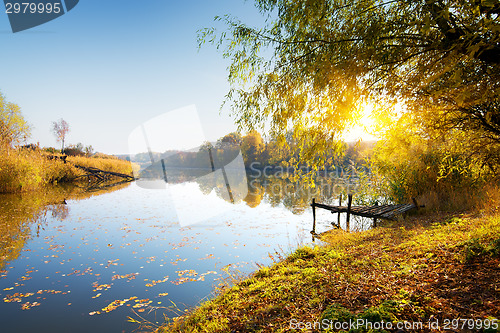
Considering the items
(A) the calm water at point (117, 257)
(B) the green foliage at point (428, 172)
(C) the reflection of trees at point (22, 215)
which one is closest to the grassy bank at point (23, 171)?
(C) the reflection of trees at point (22, 215)

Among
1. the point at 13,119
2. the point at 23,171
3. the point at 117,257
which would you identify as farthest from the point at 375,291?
the point at 13,119

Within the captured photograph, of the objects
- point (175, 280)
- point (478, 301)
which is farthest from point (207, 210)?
point (478, 301)

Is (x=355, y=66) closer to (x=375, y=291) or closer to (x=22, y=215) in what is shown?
(x=375, y=291)

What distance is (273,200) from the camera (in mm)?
19672

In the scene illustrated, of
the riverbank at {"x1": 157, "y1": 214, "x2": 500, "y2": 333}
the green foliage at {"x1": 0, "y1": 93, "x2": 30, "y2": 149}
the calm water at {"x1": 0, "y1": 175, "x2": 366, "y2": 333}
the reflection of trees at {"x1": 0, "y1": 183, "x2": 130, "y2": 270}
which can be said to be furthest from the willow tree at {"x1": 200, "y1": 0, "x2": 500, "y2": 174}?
the green foliage at {"x1": 0, "y1": 93, "x2": 30, "y2": 149}

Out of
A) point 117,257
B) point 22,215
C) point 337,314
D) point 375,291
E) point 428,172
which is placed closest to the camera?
point 337,314

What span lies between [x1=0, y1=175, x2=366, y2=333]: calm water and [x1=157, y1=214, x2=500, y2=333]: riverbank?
4.96 ft

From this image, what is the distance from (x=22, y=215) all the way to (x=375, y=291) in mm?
15030

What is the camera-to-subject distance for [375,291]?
3414mm

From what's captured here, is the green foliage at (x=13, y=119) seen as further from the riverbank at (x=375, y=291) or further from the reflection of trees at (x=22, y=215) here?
the riverbank at (x=375, y=291)

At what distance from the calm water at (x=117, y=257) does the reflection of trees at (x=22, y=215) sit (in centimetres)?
3

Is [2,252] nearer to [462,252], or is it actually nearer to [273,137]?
[273,137]

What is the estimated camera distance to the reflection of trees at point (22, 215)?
804cm

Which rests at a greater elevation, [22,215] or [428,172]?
[428,172]
